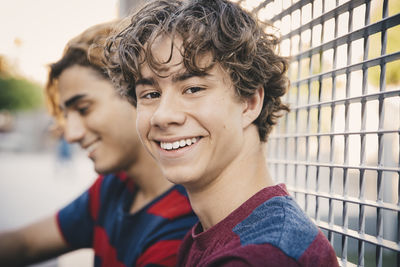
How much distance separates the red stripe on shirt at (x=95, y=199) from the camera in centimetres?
230

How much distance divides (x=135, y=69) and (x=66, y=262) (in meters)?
3.14

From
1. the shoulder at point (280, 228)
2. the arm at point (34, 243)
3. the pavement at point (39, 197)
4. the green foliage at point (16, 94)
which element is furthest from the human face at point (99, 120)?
the green foliage at point (16, 94)

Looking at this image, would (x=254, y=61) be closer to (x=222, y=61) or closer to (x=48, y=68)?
(x=222, y=61)

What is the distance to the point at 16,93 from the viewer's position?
113 ft

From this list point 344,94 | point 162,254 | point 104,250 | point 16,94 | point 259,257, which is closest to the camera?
point 259,257

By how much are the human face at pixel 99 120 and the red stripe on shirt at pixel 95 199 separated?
38 centimetres

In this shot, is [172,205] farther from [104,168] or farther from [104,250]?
[104,250]

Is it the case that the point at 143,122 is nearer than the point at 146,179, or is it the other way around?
the point at 143,122

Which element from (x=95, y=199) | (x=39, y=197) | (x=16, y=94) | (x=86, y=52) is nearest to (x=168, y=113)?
(x=86, y=52)

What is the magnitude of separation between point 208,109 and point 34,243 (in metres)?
1.70

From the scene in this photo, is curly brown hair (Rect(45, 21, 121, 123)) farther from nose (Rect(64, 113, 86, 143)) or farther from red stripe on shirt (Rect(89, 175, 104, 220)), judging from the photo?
red stripe on shirt (Rect(89, 175, 104, 220))

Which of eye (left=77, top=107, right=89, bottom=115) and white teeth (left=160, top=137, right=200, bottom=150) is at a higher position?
eye (left=77, top=107, right=89, bottom=115)

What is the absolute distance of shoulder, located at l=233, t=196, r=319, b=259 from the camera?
3.22 ft

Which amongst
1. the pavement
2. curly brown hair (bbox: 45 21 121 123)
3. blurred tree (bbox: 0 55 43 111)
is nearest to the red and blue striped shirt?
curly brown hair (bbox: 45 21 121 123)
